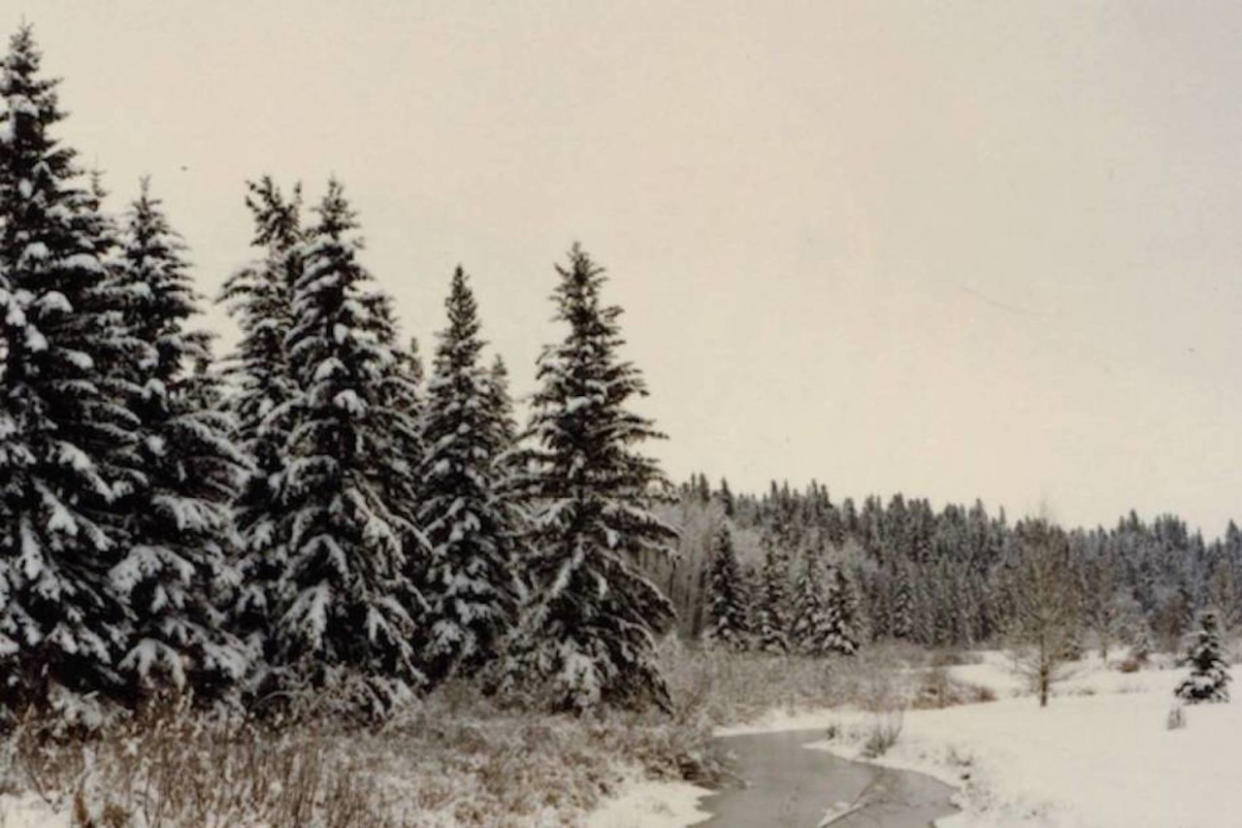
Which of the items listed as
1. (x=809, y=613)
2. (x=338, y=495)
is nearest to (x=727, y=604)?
(x=809, y=613)

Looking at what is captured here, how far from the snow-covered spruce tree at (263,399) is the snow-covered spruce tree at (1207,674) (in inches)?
1143

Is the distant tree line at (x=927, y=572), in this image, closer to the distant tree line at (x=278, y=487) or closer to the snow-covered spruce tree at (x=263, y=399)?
the distant tree line at (x=278, y=487)

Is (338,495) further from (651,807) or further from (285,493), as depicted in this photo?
(651,807)

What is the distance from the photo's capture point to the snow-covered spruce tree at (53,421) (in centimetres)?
1381

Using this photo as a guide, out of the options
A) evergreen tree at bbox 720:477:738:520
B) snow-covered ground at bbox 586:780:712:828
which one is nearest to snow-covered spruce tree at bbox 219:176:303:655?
snow-covered ground at bbox 586:780:712:828

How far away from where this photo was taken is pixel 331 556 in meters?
18.5

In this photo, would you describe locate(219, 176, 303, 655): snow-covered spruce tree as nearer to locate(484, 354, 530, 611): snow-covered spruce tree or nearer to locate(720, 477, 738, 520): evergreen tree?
locate(484, 354, 530, 611): snow-covered spruce tree

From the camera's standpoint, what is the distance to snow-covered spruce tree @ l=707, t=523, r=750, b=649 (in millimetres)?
64000

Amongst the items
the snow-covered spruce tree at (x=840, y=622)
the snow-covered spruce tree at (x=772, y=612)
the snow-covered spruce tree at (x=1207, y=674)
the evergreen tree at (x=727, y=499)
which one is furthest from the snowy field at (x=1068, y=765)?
the evergreen tree at (x=727, y=499)

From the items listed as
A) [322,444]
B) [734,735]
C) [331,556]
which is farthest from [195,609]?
[734,735]

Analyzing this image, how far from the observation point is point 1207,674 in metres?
30.7

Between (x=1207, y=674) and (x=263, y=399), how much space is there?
101ft

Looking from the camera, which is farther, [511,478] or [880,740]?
[880,740]

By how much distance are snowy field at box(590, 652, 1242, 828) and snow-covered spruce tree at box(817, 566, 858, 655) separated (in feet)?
103
